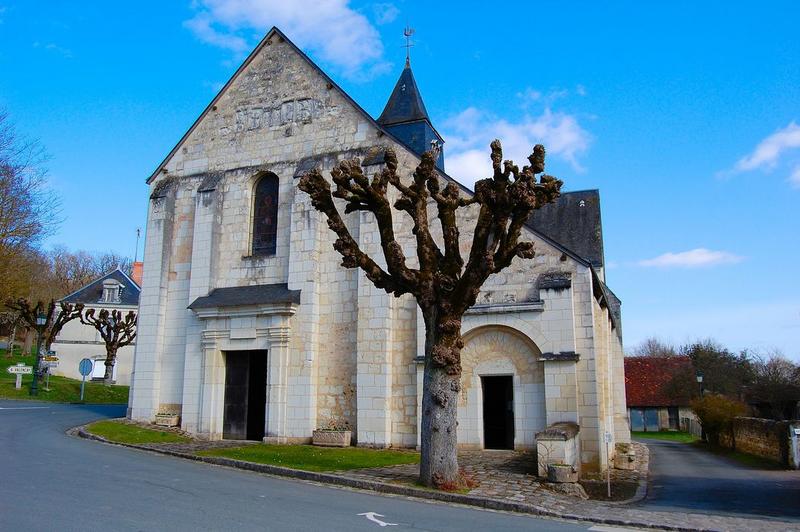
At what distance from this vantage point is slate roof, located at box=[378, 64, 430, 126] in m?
25.6

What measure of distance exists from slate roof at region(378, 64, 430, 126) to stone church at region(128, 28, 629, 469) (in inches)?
313

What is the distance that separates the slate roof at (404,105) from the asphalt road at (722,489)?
15.8 m

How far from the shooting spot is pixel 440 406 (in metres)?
10.1

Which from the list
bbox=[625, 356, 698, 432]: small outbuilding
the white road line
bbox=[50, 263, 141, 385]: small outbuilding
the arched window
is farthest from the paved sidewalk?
bbox=[50, 263, 141, 385]: small outbuilding

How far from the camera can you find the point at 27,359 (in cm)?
4194

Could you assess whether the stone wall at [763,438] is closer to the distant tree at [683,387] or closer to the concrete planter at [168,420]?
the distant tree at [683,387]

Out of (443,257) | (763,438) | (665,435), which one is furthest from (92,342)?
(763,438)

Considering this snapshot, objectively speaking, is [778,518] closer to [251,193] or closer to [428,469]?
[428,469]

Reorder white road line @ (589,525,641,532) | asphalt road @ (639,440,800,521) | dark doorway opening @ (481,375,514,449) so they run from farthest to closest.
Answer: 1. dark doorway opening @ (481,375,514,449)
2. asphalt road @ (639,440,800,521)
3. white road line @ (589,525,641,532)

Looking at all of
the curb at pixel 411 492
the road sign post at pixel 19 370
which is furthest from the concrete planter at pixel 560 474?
the road sign post at pixel 19 370

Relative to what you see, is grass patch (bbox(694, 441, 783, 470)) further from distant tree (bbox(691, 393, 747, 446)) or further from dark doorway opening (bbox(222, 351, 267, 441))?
dark doorway opening (bbox(222, 351, 267, 441))

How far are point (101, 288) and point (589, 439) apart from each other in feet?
134

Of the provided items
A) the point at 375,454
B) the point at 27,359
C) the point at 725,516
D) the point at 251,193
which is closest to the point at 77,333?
the point at 27,359

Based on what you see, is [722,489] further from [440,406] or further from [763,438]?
[763,438]
